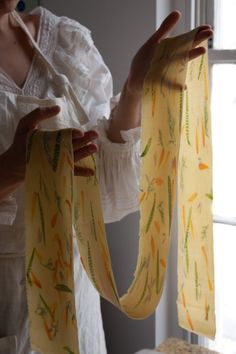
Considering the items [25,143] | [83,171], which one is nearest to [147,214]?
[83,171]

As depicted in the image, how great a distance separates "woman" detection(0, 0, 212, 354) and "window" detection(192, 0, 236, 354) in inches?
13.8

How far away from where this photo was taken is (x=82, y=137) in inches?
22.5

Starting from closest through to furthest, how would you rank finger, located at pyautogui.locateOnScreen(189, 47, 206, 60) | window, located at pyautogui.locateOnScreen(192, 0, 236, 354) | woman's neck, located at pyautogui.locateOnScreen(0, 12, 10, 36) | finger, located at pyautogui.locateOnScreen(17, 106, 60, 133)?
finger, located at pyautogui.locateOnScreen(17, 106, 60, 133) → finger, located at pyautogui.locateOnScreen(189, 47, 206, 60) → woman's neck, located at pyautogui.locateOnScreen(0, 12, 10, 36) → window, located at pyautogui.locateOnScreen(192, 0, 236, 354)

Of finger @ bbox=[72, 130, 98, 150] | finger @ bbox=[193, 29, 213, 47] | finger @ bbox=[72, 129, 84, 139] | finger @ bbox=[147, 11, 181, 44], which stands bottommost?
finger @ bbox=[72, 130, 98, 150]

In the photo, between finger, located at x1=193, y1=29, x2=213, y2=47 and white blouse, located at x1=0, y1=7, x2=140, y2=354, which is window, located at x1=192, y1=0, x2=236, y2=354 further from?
finger, located at x1=193, y1=29, x2=213, y2=47

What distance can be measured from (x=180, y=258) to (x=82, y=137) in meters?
0.29

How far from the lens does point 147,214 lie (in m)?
0.69

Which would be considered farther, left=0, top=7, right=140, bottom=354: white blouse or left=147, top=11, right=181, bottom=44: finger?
left=0, top=7, right=140, bottom=354: white blouse

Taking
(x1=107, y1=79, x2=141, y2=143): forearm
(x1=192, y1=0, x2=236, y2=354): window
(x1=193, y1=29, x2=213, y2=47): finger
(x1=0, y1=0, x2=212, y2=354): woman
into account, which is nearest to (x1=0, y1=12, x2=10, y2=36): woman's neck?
(x1=0, y1=0, x2=212, y2=354): woman

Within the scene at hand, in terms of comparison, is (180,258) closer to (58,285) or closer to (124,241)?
(58,285)

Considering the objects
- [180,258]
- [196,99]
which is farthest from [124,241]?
[196,99]

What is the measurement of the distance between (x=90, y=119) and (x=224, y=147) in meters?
0.44

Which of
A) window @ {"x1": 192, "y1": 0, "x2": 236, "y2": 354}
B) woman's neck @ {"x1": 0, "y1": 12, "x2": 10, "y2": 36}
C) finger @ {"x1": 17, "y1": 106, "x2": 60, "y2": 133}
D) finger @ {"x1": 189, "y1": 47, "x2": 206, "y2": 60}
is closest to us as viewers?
finger @ {"x1": 17, "y1": 106, "x2": 60, "y2": 133}

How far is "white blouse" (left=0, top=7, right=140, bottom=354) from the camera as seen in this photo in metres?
0.82
